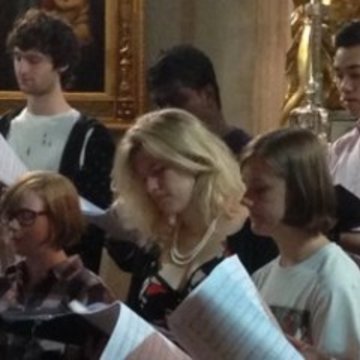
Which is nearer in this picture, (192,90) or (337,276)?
(337,276)

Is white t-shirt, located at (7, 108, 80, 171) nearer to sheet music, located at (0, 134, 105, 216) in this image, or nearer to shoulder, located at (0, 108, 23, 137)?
shoulder, located at (0, 108, 23, 137)

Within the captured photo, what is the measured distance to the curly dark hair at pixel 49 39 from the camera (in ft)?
11.7

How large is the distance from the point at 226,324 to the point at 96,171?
5.81 feet

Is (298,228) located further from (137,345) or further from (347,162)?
(347,162)

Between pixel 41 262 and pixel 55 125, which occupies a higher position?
pixel 55 125

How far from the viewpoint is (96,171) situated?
3453 mm

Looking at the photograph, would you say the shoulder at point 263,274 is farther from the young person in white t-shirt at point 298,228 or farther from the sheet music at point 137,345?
the sheet music at point 137,345

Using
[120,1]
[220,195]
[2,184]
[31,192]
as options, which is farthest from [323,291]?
[120,1]

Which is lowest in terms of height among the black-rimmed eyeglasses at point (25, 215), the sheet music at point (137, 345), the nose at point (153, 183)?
the black-rimmed eyeglasses at point (25, 215)

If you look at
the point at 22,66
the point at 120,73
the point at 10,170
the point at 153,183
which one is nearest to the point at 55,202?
the point at 10,170

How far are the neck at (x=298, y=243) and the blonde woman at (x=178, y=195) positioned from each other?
207 millimetres

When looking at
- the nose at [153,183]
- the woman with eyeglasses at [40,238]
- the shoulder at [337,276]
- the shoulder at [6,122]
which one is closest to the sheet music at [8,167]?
the woman with eyeglasses at [40,238]

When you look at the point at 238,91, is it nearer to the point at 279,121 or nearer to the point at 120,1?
the point at 279,121

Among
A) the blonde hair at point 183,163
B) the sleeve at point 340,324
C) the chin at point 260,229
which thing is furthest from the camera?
the blonde hair at point 183,163
